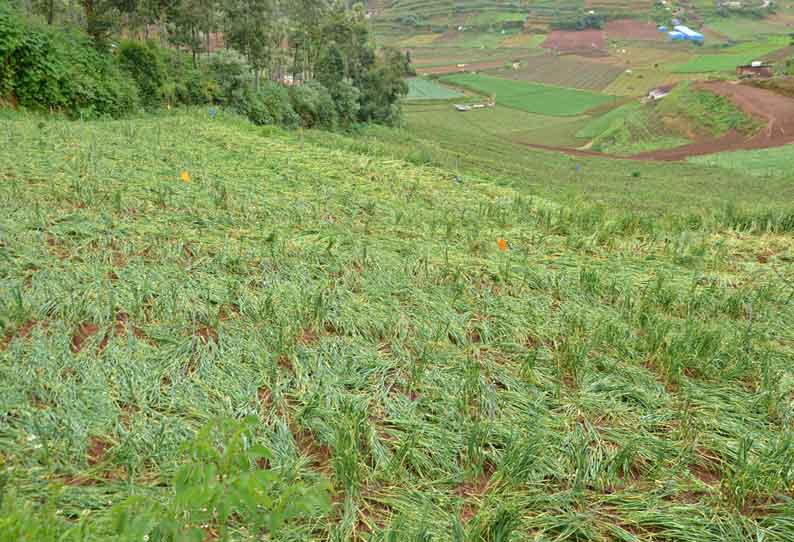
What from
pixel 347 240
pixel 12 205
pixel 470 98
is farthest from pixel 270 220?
pixel 470 98

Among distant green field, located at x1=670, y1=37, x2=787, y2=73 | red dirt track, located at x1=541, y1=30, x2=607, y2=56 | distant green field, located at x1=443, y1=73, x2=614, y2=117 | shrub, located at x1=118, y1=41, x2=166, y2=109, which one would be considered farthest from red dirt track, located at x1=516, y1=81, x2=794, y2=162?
red dirt track, located at x1=541, y1=30, x2=607, y2=56

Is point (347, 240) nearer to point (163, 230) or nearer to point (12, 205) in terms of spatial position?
point (163, 230)

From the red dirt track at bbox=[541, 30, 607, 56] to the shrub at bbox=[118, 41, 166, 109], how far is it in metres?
73.7

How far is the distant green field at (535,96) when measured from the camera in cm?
5453

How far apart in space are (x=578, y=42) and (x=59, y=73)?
8398 centimetres

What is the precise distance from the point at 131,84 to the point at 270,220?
1168 centimetres

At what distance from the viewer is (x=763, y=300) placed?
14.1 ft

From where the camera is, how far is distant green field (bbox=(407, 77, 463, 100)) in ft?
193

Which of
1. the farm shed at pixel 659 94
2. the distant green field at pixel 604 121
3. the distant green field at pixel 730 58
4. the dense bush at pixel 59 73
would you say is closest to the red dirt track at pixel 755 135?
the farm shed at pixel 659 94

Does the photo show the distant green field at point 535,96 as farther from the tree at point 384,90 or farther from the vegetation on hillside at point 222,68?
the vegetation on hillside at point 222,68

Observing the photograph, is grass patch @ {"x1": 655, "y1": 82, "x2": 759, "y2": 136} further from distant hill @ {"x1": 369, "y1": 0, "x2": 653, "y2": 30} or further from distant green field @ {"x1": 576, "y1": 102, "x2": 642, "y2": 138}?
distant hill @ {"x1": 369, "y1": 0, "x2": 653, "y2": 30}

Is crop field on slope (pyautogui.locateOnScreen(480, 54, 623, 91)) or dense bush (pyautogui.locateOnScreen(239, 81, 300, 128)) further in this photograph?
crop field on slope (pyautogui.locateOnScreen(480, 54, 623, 91))

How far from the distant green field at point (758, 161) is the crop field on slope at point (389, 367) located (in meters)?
26.2

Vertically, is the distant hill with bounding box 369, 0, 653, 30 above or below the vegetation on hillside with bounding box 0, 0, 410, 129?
above
